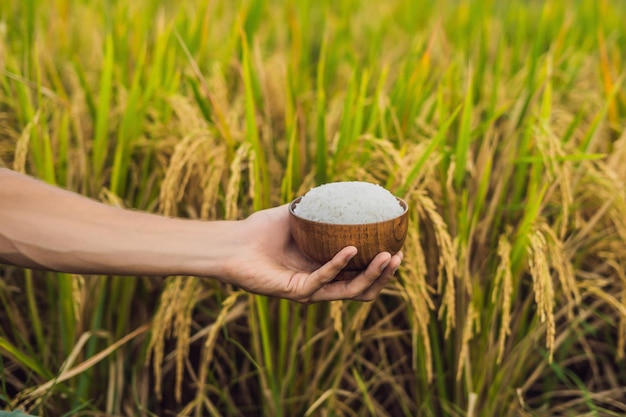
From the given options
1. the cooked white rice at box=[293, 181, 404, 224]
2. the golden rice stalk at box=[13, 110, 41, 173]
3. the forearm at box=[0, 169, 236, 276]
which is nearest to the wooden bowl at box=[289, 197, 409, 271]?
the cooked white rice at box=[293, 181, 404, 224]

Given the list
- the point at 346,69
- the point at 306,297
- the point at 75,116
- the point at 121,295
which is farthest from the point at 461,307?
the point at 346,69

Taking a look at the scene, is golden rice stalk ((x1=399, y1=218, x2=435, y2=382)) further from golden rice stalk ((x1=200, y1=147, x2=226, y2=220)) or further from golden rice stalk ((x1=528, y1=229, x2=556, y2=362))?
golden rice stalk ((x1=200, y1=147, x2=226, y2=220))

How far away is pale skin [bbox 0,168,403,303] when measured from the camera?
1.29m

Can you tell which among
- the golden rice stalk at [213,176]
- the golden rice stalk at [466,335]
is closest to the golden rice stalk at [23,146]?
the golden rice stalk at [213,176]

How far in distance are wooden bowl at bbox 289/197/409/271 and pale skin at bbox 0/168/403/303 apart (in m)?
0.03

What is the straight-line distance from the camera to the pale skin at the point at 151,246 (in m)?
1.29

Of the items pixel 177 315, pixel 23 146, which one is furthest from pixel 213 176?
pixel 23 146

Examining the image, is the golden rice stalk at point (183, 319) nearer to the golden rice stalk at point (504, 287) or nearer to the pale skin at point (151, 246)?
the pale skin at point (151, 246)

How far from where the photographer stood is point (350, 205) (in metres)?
1.24

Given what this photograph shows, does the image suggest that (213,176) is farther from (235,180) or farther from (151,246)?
(151,246)

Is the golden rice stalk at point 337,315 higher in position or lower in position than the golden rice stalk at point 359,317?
higher

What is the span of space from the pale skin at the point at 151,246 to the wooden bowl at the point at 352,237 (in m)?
Result: 0.03

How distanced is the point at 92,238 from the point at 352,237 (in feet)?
1.60

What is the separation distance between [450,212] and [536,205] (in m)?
0.24
